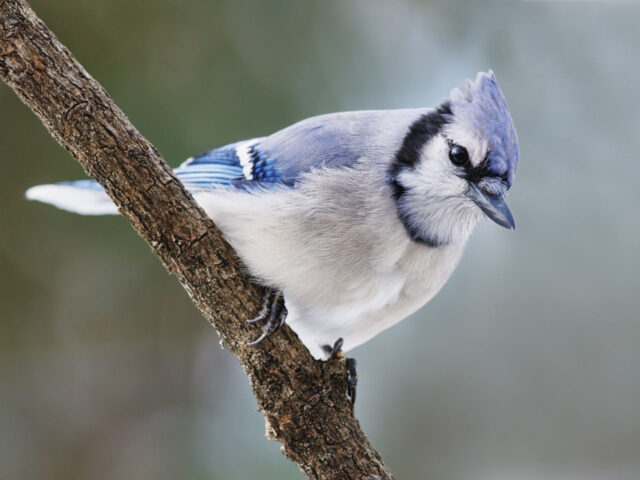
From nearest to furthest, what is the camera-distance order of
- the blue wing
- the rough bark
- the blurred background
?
the rough bark < the blue wing < the blurred background

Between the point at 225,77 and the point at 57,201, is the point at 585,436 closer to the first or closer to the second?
the point at 225,77

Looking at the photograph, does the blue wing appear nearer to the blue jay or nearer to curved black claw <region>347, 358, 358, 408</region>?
the blue jay

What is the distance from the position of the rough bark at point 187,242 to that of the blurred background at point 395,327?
116 cm

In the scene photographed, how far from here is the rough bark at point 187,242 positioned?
4.06 feet

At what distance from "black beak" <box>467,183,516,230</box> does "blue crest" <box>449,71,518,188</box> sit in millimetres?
46

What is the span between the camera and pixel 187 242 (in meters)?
1.36

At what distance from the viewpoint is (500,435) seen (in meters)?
2.81

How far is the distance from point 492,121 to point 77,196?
1.06 m

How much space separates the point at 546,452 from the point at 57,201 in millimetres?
2080

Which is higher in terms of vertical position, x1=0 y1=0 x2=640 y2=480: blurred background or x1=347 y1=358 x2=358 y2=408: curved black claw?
x1=0 y1=0 x2=640 y2=480: blurred background

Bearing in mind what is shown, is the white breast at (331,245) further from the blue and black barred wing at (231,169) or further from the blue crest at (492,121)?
the blue crest at (492,121)

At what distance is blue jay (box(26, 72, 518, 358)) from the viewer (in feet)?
4.75

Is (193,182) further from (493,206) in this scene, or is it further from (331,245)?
(493,206)

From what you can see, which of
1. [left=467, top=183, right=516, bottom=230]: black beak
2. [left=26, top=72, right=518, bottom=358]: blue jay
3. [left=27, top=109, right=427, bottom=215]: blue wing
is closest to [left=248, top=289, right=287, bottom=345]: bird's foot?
[left=26, top=72, right=518, bottom=358]: blue jay
